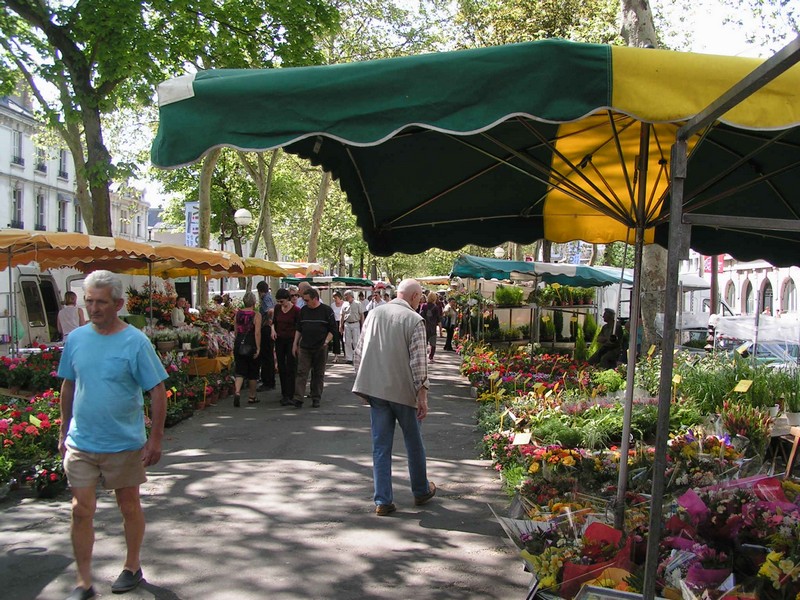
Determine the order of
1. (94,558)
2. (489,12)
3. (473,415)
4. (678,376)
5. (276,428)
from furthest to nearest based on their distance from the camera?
(489,12) < (473,415) < (276,428) < (678,376) < (94,558)

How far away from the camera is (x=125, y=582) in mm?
4262

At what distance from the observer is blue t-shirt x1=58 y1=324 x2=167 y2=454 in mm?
4000

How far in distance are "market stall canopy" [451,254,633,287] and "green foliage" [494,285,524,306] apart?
2027 millimetres

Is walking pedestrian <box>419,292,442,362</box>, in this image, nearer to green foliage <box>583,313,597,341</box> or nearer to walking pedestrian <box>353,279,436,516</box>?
green foliage <box>583,313,597,341</box>

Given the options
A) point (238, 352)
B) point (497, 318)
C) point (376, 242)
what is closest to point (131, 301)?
point (238, 352)

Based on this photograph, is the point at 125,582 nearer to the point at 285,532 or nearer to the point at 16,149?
the point at 285,532

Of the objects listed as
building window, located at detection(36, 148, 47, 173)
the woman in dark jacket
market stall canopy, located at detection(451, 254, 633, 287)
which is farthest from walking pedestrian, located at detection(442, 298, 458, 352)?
building window, located at detection(36, 148, 47, 173)

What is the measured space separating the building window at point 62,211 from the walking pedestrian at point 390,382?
48.6 meters

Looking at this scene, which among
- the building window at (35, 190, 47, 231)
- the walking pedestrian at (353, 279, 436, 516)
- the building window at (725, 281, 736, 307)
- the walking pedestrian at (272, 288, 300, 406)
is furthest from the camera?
the building window at (725, 281, 736, 307)

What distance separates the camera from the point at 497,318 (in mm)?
21375

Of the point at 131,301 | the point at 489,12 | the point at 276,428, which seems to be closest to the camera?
the point at 276,428

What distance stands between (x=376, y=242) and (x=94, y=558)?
120 inches

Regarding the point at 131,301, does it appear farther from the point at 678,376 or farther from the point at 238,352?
the point at 678,376

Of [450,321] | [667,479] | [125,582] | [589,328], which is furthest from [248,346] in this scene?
[589,328]
